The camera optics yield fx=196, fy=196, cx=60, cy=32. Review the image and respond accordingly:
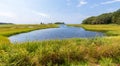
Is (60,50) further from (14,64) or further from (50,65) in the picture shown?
(14,64)

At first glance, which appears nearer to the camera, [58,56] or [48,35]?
[58,56]

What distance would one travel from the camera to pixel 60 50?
872 cm

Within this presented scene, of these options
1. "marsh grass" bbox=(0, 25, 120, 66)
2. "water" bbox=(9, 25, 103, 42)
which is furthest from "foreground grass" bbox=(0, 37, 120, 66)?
"water" bbox=(9, 25, 103, 42)

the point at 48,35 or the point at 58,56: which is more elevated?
the point at 58,56

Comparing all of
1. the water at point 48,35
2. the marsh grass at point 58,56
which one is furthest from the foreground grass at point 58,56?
the water at point 48,35

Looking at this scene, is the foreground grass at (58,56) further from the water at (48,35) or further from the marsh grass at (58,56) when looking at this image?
the water at (48,35)

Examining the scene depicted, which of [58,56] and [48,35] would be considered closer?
[58,56]

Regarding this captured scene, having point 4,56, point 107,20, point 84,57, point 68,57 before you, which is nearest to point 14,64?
point 4,56

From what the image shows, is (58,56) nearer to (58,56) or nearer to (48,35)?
(58,56)

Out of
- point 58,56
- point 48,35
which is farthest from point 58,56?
point 48,35

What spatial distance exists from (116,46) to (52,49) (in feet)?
11.5

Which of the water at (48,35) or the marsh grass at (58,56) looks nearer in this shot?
the marsh grass at (58,56)

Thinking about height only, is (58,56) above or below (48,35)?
above

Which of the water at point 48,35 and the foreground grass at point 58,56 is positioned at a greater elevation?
the foreground grass at point 58,56
